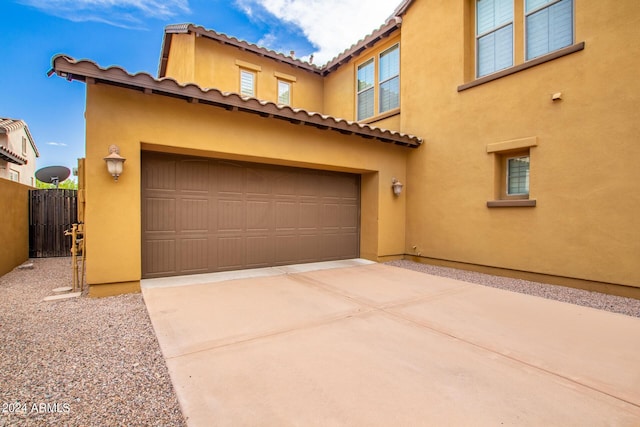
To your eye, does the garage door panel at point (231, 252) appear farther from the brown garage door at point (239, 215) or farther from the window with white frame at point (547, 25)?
the window with white frame at point (547, 25)

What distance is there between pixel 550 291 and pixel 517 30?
5.31 metres

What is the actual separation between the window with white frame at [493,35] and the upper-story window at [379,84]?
90.5 inches

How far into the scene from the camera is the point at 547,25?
6023mm

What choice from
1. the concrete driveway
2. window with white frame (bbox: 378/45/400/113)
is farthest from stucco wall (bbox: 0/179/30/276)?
window with white frame (bbox: 378/45/400/113)

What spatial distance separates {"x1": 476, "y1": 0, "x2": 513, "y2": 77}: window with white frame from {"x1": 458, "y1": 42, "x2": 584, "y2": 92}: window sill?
412 mm

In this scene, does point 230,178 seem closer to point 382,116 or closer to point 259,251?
point 259,251

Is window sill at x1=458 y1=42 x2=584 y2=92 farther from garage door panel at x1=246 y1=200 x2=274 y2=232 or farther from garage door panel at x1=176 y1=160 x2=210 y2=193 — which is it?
garage door panel at x1=176 y1=160 x2=210 y2=193

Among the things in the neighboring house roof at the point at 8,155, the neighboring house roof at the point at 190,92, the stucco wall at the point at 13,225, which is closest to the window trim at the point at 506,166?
the neighboring house roof at the point at 190,92

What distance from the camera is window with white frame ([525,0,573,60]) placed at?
18.8 ft

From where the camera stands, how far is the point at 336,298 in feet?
15.6

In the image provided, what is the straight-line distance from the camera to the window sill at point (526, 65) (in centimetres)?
543

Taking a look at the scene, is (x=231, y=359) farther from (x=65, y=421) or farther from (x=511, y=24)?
(x=511, y=24)

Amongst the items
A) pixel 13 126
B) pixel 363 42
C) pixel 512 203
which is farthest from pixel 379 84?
pixel 13 126

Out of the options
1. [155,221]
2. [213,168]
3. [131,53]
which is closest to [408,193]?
[213,168]
